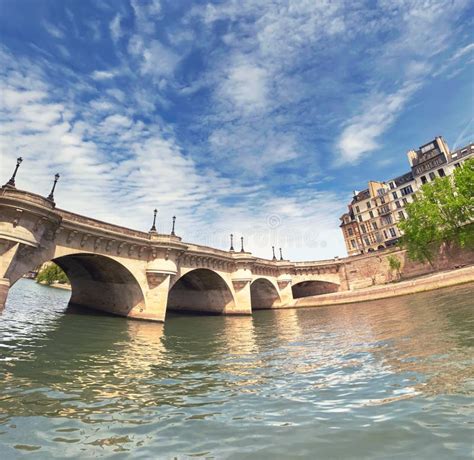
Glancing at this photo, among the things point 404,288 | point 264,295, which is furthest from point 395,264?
point 264,295

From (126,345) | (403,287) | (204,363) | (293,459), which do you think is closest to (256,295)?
(403,287)

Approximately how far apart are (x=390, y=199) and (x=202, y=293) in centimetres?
5158

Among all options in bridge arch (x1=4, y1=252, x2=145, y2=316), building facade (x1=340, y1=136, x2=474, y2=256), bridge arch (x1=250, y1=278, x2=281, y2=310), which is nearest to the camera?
bridge arch (x1=4, y1=252, x2=145, y2=316)

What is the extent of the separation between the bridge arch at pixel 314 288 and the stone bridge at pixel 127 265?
45.5ft

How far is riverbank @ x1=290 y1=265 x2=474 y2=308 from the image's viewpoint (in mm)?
31344

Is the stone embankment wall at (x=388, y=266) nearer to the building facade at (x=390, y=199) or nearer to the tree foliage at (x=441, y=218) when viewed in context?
the tree foliage at (x=441, y=218)

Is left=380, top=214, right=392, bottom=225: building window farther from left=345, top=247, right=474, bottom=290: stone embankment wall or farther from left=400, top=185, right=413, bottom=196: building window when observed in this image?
left=345, top=247, right=474, bottom=290: stone embankment wall

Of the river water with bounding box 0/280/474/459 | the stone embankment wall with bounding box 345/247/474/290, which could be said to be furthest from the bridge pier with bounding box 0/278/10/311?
the stone embankment wall with bounding box 345/247/474/290

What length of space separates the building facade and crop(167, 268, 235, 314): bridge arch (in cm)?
4196

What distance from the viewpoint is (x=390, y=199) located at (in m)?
66.2

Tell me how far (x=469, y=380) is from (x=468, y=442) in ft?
7.87

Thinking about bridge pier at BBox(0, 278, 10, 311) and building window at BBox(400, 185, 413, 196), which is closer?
bridge pier at BBox(0, 278, 10, 311)

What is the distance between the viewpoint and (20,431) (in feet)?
15.8

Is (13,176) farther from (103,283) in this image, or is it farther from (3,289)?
(103,283)
